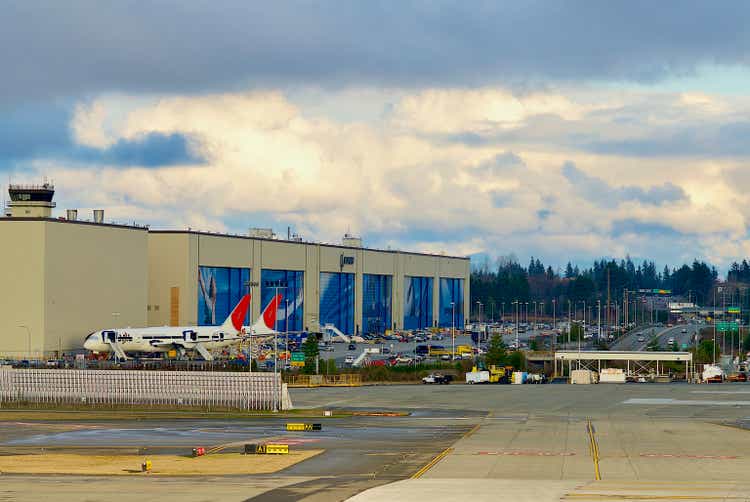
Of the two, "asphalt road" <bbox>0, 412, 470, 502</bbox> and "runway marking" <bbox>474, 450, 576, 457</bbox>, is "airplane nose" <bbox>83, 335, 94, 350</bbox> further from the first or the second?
"runway marking" <bbox>474, 450, 576, 457</bbox>

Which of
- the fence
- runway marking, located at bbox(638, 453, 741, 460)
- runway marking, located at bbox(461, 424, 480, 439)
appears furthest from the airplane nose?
runway marking, located at bbox(638, 453, 741, 460)

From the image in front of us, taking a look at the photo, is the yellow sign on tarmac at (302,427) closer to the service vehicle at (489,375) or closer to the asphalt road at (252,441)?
the asphalt road at (252,441)

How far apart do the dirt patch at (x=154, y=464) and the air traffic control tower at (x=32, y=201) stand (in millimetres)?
129549

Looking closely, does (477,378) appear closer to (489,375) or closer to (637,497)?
(489,375)

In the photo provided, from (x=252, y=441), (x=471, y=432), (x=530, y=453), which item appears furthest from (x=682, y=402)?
(x=252, y=441)

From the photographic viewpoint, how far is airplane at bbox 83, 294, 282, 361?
562 ft

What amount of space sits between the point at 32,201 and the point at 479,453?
139236mm

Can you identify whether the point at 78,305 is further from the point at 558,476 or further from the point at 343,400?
the point at 558,476

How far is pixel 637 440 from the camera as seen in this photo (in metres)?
68.1

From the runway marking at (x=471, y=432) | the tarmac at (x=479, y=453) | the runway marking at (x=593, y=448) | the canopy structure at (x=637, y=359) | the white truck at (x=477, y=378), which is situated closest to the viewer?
the tarmac at (x=479, y=453)

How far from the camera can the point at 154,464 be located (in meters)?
55.4

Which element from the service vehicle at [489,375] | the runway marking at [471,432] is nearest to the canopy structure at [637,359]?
the service vehicle at [489,375]

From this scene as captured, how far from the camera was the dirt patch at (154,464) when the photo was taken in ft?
173

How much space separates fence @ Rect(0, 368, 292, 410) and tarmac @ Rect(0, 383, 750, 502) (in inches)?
291
